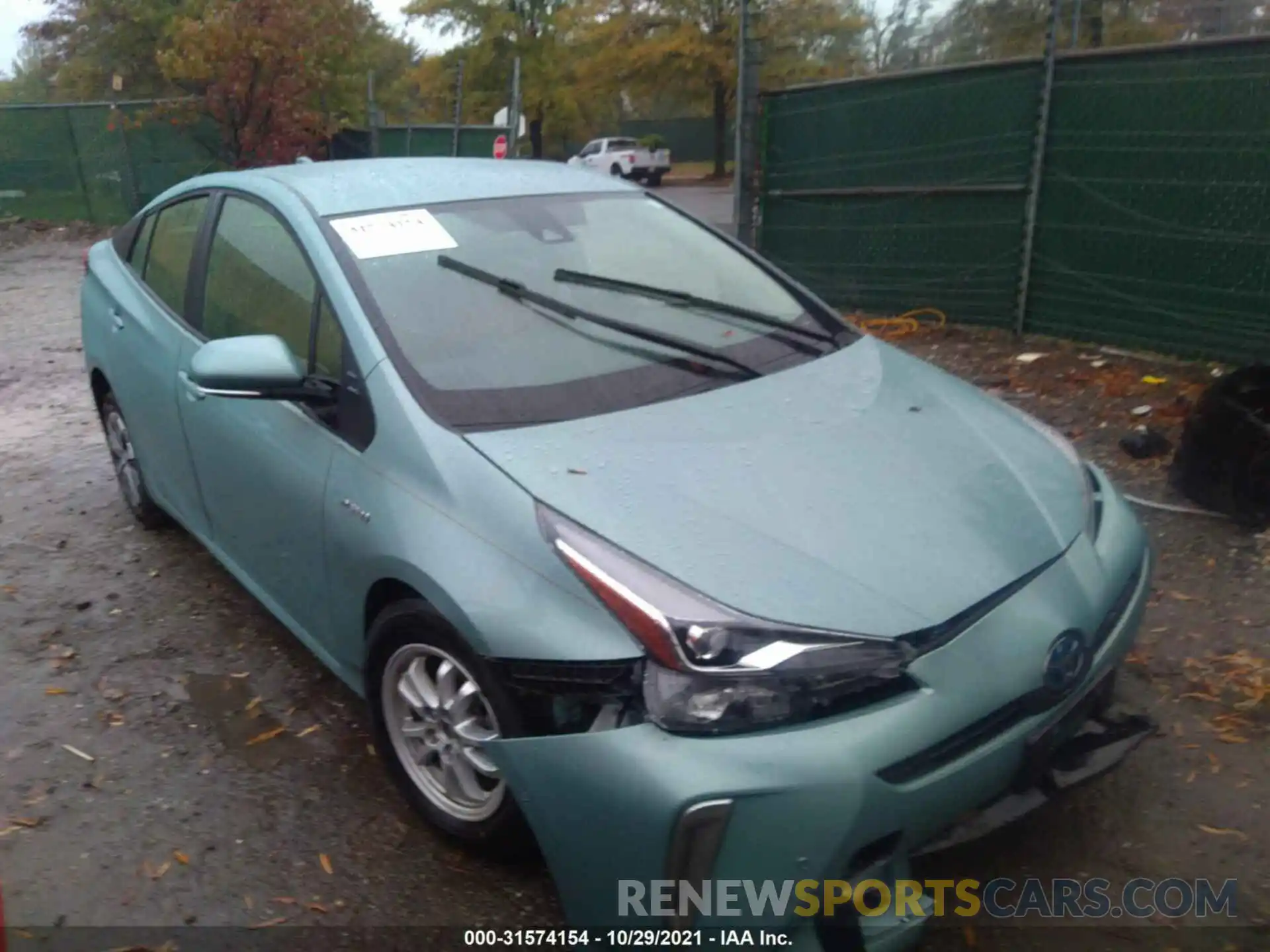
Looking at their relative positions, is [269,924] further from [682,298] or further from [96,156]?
[96,156]

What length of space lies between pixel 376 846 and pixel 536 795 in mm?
870

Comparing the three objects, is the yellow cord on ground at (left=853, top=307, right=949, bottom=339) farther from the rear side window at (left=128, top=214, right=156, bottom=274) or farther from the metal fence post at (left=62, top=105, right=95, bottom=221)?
the metal fence post at (left=62, top=105, right=95, bottom=221)

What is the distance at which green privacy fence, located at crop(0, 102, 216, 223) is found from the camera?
61.7 ft

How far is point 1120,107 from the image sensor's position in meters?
6.73

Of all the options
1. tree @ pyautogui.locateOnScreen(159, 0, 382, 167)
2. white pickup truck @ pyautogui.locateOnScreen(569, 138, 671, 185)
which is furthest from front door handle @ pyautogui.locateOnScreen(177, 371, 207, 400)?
white pickup truck @ pyautogui.locateOnScreen(569, 138, 671, 185)

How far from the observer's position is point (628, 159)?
36.8 metres

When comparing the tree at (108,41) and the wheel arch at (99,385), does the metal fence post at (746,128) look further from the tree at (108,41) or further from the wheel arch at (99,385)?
the tree at (108,41)

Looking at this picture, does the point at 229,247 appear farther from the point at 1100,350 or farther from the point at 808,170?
the point at 808,170

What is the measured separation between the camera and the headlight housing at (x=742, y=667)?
6.95ft

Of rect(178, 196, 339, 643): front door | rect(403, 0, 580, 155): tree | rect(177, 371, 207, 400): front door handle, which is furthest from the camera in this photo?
rect(403, 0, 580, 155): tree

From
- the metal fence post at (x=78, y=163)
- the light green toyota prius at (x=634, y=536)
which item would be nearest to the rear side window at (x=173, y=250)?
the light green toyota prius at (x=634, y=536)

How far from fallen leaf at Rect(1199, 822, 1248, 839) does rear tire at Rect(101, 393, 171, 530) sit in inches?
164

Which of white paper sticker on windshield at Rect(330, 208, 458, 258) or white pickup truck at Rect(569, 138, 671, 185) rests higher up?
white pickup truck at Rect(569, 138, 671, 185)

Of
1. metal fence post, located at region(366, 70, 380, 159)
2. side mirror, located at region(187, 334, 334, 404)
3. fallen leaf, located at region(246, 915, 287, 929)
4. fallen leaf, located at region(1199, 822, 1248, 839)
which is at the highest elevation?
metal fence post, located at region(366, 70, 380, 159)
